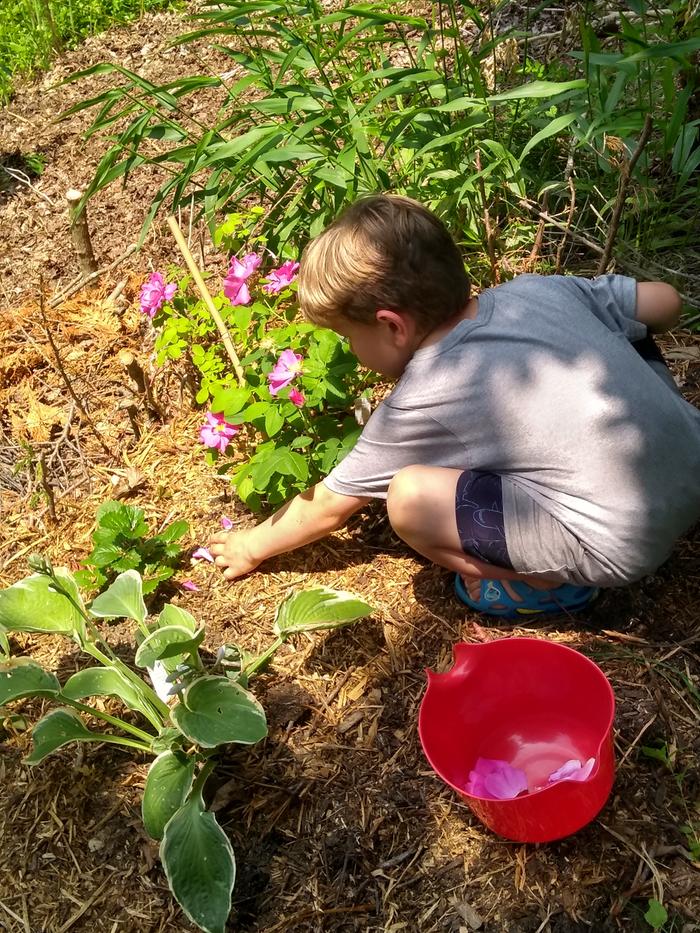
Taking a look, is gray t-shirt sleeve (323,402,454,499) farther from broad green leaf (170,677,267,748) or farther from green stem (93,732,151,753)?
green stem (93,732,151,753)

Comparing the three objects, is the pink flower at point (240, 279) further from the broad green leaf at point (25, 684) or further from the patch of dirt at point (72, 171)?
the broad green leaf at point (25, 684)

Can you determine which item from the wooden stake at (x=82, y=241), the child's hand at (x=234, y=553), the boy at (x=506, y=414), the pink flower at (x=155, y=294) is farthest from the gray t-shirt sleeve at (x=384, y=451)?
the wooden stake at (x=82, y=241)

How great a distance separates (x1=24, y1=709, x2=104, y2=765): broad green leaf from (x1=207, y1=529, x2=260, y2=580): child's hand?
625mm

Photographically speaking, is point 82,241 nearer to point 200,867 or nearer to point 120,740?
point 120,740

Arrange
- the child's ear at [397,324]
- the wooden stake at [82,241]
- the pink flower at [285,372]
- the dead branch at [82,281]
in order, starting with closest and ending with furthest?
1. the child's ear at [397,324]
2. the pink flower at [285,372]
3. the wooden stake at [82,241]
4. the dead branch at [82,281]

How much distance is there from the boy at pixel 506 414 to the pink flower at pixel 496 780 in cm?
41

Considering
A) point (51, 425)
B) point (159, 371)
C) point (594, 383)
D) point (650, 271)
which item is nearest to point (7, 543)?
point (51, 425)

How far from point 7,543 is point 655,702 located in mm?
1862

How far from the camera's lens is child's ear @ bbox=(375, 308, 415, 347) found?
6.19ft

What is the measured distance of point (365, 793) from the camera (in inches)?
73.2

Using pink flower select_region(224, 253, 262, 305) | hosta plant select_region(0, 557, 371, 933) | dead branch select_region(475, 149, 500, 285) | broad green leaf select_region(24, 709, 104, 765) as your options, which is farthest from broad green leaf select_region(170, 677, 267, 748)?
dead branch select_region(475, 149, 500, 285)

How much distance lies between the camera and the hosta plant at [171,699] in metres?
1.60

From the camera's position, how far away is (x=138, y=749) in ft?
6.63

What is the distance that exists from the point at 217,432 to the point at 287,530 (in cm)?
36
